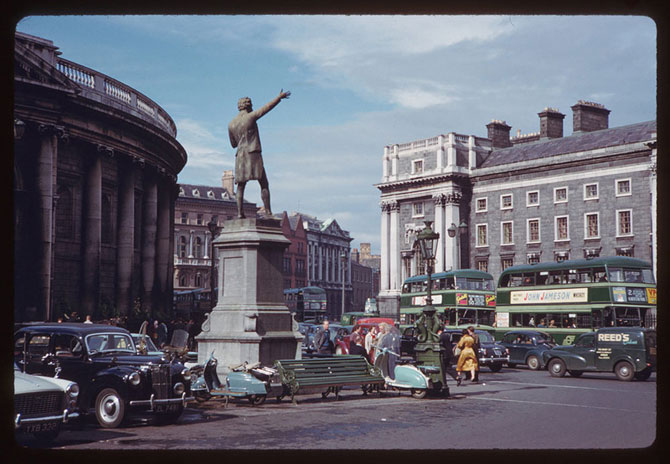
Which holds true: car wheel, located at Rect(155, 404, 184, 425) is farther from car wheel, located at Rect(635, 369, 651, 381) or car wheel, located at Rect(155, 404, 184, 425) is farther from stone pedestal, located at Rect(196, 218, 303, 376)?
car wheel, located at Rect(635, 369, 651, 381)

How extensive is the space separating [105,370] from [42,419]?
241cm

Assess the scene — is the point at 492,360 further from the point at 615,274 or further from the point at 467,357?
the point at 615,274

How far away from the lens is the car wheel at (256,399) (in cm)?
1619

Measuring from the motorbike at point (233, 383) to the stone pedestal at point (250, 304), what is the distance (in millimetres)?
871

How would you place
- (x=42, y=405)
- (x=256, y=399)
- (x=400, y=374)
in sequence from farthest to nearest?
(x=400, y=374)
(x=256, y=399)
(x=42, y=405)

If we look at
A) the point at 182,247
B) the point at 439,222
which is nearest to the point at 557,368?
the point at 439,222

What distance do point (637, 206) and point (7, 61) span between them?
58559 millimetres

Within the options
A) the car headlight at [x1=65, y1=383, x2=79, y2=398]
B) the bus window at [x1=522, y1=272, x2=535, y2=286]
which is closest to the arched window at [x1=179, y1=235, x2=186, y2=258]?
the bus window at [x1=522, y1=272, x2=535, y2=286]

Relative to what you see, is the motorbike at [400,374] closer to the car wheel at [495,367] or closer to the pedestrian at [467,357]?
the pedestrian at [467,357]

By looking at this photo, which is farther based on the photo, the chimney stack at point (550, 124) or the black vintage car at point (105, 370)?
the chimney stack at point (550, 124)

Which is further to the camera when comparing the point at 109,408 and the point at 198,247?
the point at 198,247

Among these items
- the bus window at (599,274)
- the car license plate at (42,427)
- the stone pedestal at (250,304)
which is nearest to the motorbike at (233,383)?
the stone pedestal at (250,304)

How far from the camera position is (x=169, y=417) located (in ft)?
45.9
